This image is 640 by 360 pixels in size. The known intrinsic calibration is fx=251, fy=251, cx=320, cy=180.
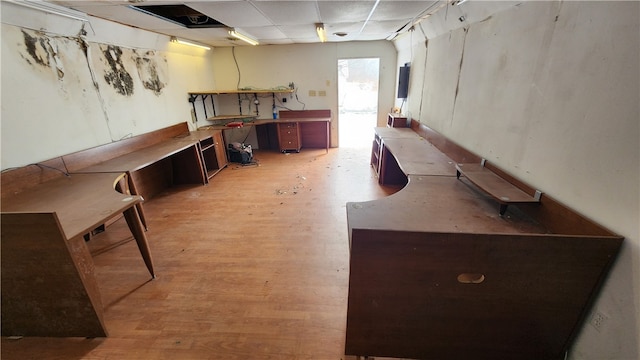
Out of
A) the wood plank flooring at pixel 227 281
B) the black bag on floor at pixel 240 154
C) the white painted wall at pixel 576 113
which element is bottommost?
the wood plank flooring at pixel 227 281

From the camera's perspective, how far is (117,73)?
3.41 metres

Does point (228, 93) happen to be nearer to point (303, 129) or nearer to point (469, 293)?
point (303, 129)

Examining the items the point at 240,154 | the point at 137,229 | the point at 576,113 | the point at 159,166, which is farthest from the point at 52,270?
the point at 240,154

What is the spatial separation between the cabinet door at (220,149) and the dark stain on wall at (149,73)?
1139 millimetres

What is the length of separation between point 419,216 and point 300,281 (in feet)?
3.79

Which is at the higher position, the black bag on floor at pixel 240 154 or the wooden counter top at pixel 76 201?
the wooden counter top at pixel 76 201

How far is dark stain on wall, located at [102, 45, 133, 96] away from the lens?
328 centimetres


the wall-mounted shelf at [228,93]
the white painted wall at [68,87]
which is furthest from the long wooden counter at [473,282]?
the wall-mounted shelf at [228,93]

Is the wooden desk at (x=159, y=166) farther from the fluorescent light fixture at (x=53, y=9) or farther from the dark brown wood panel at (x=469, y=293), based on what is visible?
the dark brown wood panel at (x=469, y=293)

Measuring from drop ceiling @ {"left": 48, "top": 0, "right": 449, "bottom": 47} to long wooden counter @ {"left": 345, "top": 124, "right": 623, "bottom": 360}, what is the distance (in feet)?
8.16

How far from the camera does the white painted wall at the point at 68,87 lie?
2.26 meters

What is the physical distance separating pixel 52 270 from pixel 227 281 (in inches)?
43.1

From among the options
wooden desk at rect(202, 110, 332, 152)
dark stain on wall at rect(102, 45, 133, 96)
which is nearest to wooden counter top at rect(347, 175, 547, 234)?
dark stain on wall at rect(102, 45, 133, 96)

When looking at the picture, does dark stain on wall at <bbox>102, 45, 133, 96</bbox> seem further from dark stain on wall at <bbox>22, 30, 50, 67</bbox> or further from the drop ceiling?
dark stain on wall at <bbox>22, 30, 50, 67</bbox>
